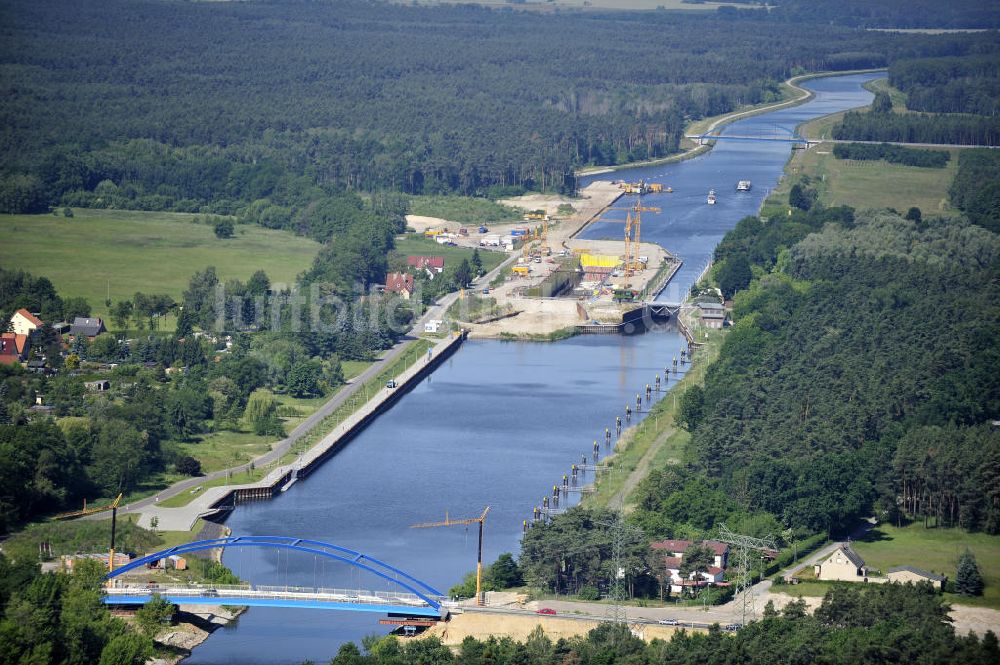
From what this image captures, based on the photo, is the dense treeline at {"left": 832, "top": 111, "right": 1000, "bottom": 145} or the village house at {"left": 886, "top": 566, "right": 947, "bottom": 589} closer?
the village house at {"left": 886, "top": 566, "right": 947, "bottom": 589}

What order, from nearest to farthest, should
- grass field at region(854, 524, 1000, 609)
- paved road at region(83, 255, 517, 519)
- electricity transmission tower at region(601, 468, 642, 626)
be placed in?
1. electricity transmission tower at region(601, 468, 642, 626)
2. grass field at region(854, 524, 1000, 609)
3. paved road at region(83, 255, 517, 519)

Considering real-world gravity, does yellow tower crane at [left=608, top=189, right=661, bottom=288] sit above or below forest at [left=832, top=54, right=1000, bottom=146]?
below

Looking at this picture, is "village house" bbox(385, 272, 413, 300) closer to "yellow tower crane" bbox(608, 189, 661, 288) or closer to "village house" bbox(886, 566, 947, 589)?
"yellow tower crane" bbox(608, 189, 661, 288)

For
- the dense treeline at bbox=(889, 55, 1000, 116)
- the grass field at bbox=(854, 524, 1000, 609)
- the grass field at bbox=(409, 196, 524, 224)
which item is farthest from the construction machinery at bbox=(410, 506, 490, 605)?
the dense treeline at bbox=(889, 55, 1000, 116)

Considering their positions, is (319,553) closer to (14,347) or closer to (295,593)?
(295,593)

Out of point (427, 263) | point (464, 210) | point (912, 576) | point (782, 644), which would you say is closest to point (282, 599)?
point (782, 644)

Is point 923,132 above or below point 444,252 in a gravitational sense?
above

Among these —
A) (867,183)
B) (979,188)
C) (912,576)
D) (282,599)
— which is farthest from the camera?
(867,183)

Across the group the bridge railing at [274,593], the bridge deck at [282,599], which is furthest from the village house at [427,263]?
the bridge deck at [282,599]
